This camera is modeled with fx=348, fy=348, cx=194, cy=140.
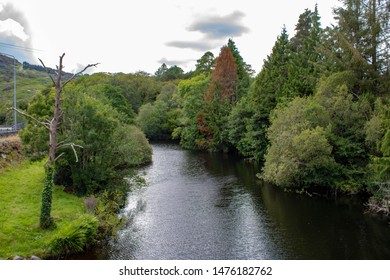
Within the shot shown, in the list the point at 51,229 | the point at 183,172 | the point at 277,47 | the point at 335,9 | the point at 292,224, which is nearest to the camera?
the point at 51,229

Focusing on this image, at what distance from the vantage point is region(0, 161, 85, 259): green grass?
17.6 metres

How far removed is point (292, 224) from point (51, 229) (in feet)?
50.7

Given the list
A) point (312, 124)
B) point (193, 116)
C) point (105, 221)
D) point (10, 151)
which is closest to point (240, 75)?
point (193, 116)

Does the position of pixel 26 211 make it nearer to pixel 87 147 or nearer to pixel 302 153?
pixel 87 147

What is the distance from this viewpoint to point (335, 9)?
35.3 meters

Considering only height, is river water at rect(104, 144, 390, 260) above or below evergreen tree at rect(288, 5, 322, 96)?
below

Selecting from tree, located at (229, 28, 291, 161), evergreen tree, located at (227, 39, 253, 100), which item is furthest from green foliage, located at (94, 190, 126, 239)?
evergreen tree, located at (227, 39, 253, 100)

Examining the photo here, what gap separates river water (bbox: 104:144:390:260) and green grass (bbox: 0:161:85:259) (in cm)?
354

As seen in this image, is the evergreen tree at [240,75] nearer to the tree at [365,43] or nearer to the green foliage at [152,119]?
the green foliage at [152,119]

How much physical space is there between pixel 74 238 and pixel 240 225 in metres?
→ 10.9

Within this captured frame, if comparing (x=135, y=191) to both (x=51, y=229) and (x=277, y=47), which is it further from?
(x=277, y=47)

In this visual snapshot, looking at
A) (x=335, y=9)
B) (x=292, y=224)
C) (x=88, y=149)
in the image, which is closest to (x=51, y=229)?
(x=88, y=149)

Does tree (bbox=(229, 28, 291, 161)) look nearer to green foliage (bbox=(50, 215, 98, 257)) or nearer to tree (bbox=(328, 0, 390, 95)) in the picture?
tree (bbox=(328, 0, 390, 95))

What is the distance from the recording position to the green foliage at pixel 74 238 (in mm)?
17938
